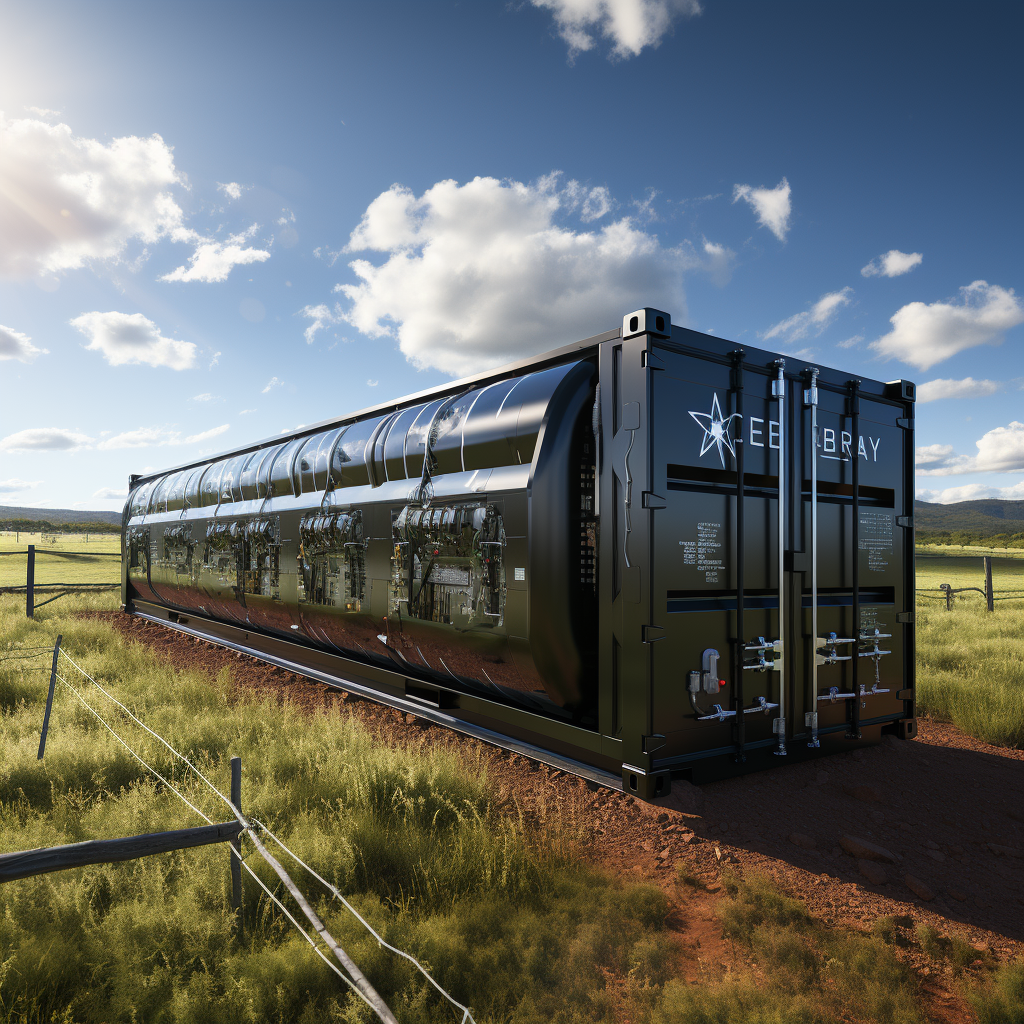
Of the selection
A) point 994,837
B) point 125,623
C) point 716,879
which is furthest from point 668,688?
point 125,623

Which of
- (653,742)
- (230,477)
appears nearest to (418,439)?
(653,742)

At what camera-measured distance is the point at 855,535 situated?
6.16 m

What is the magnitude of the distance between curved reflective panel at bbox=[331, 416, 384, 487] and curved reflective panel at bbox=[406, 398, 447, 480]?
100 cm

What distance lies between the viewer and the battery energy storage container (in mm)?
5035

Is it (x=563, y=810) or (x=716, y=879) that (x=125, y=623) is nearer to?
(x=563, y=810)

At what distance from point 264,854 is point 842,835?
4055 mm

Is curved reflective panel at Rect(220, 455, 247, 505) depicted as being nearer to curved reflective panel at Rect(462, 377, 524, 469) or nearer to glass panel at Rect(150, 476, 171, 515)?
glass panel at Rect(150, 476, 171, 515)

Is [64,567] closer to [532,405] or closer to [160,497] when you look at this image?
[160,497]

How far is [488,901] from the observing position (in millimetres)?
3818

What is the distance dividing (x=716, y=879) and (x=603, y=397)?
3423 mm

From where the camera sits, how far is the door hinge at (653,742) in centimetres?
488

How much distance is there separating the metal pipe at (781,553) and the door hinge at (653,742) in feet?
4.00

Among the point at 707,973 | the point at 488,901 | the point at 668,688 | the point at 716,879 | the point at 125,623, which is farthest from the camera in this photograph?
the point at 125,623

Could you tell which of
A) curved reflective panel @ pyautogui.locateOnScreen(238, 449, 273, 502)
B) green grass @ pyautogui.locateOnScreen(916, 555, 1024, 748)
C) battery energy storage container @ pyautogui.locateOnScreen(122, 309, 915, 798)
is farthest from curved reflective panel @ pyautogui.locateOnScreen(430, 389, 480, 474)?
green grass @ pyautogui.locateOnScreen(916, 555, 1024, 748)
